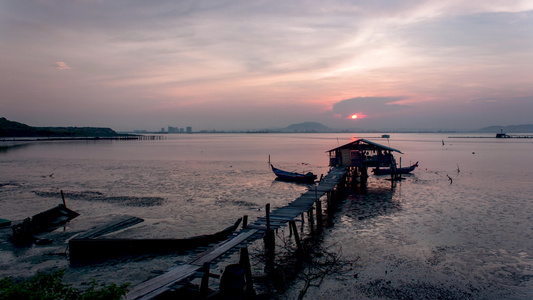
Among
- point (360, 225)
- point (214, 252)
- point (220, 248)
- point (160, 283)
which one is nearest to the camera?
point (160, 283)

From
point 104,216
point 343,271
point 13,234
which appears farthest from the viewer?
point 104,216

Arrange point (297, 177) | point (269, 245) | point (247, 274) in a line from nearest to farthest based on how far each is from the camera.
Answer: point (247, 274) → point (269, 245) → point (297, 177)

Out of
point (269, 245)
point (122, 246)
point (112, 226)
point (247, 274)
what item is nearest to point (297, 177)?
point (112, 226)

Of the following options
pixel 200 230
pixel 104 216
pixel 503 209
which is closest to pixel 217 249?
pixel 200 230

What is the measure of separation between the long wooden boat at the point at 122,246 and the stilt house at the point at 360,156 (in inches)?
1004

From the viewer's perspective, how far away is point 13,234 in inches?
688

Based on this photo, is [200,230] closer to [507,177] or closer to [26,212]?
[26,212]

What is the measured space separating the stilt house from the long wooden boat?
2550cm

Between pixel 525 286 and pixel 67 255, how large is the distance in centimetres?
1989

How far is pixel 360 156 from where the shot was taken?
3925 centimetres

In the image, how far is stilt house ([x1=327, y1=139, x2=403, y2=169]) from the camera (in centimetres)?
3875

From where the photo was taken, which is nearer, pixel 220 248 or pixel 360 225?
pixel 220 248

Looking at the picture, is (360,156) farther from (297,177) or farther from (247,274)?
(247,274)

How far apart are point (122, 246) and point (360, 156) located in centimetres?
3006
